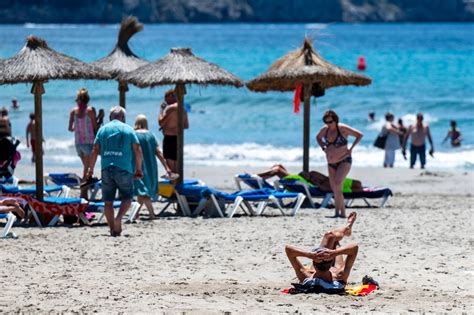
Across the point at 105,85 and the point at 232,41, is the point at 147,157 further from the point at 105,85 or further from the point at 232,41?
the point at 232,41

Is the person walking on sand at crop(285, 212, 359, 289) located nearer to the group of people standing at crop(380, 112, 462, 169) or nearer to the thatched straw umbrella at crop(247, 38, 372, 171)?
the thatched straw umbrella at crop(247, 38, 372, 171)

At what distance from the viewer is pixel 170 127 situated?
1324cm

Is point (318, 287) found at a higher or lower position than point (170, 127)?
lower

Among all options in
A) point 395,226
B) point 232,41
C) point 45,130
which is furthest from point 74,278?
point 232,41

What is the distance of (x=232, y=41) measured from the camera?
8469cm

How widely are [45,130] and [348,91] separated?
13943mm

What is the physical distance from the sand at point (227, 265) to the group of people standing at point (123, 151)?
13.9 inches

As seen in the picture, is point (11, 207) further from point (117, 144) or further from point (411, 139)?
point (411, 139)

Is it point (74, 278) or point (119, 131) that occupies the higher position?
point (119, 131)

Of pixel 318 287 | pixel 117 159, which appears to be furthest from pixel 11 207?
pixel 318 287

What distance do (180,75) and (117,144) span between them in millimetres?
2371

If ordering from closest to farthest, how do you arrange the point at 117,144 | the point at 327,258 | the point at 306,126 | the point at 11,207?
the point at 327,258 < the point at 117,144 < the point at 11,207 < the point at 306,126

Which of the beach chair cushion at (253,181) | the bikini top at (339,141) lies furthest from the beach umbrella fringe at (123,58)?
the bikini top at (339,141)

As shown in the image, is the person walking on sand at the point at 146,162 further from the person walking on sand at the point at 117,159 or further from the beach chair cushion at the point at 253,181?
the beach chair cushion at the point at 253,181
